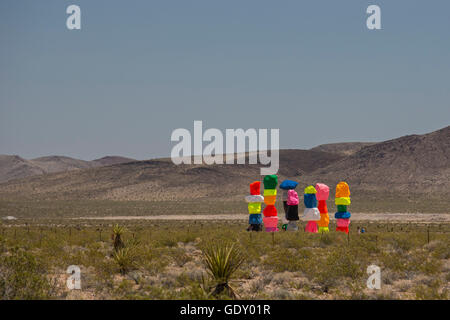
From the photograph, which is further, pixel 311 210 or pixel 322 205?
pixel 322 205

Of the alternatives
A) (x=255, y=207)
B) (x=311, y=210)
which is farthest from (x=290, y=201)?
(x=255, y=207)

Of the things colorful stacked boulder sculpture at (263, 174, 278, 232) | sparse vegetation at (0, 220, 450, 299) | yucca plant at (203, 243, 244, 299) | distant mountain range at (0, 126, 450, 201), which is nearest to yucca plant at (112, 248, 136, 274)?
sparse vegetation at (0, 220, 450, 299)

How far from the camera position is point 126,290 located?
16.1m

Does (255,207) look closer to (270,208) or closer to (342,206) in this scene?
(270,208)

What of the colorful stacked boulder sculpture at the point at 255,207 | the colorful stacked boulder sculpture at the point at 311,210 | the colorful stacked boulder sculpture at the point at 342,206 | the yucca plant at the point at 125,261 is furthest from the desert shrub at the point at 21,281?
the colorful stacked boulder sculpture at the point at 342,206

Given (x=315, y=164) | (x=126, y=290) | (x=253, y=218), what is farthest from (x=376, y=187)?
(x=126, y=290)

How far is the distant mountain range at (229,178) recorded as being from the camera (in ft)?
376

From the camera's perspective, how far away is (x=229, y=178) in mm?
133375

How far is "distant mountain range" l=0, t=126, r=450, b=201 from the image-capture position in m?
115

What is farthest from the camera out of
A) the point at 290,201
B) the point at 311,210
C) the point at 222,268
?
the point at 290,201

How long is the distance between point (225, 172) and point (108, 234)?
107683mm

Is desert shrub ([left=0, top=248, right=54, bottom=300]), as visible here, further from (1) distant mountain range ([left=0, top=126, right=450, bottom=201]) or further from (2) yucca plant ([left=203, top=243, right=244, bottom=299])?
(1) distant mountain range ([left=0, top=126, right=450, bottom=201])

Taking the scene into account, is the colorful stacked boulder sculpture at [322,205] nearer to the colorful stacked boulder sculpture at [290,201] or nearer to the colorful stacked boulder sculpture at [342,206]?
the colorful stacked boulder sculpture at [342,206]
